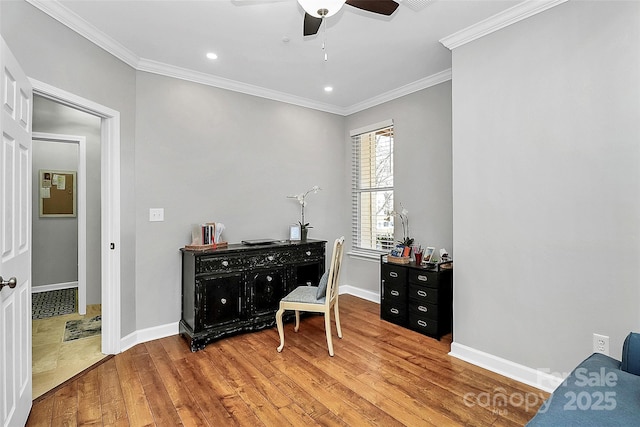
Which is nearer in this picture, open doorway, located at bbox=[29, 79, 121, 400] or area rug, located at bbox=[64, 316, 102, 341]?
open doorway, located at bbox=[29, 79, 121, 400]

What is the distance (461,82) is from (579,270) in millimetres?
1719

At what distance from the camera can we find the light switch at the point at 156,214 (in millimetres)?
3203

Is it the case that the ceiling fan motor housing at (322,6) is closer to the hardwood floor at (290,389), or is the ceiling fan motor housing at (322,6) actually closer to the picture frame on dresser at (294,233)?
the hardwood floor at (290,389)

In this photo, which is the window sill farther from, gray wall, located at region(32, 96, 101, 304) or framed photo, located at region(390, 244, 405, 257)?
gray wall, located at region(32, 96, 101, 304)

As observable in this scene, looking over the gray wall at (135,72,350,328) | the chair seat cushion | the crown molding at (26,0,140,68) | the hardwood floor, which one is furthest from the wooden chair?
the crown molding at (26,0,140,68)

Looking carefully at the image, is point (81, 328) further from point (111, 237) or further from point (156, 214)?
point (156, 214)

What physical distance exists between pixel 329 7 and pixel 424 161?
8.34 ft

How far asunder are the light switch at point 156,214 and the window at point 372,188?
2621 millimetres

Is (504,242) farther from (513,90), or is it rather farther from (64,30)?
(64,30)

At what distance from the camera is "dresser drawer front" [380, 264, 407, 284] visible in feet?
11.4

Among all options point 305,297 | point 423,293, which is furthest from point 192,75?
point 423,293

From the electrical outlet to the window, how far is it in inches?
93.5

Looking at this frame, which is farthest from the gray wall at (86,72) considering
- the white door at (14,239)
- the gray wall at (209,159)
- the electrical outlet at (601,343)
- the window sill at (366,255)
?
the electrical outlet at (601,343)

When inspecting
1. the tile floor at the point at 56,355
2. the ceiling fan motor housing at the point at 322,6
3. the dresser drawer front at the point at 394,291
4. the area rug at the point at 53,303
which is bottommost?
the tile floor at the point at 56,355
